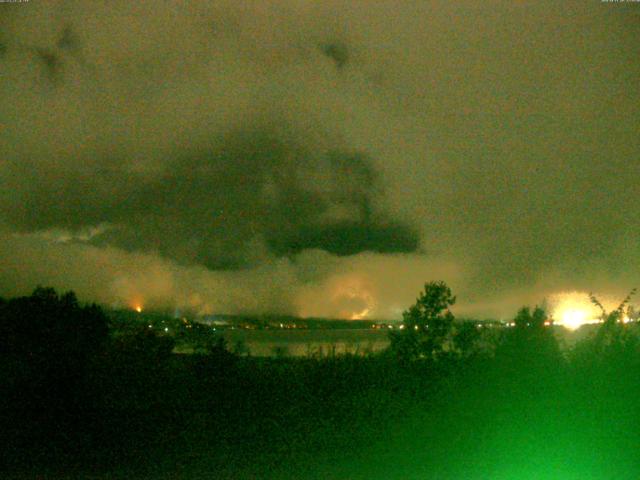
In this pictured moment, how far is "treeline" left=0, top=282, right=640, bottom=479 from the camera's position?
30.9ft

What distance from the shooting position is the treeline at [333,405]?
9422 millimetres

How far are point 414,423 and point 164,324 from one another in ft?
20.6

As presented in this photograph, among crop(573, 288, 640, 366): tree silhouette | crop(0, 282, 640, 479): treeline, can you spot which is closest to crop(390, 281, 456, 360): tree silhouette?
crop(0, 282, 640, 479): treeline

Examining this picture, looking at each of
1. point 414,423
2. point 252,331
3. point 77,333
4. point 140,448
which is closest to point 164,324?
point 77,333

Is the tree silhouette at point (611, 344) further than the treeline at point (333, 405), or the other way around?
the tree silhouette at point (611, 344)

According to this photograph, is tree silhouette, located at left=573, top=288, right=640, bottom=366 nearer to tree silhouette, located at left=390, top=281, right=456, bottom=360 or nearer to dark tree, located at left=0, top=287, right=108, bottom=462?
tree silhouette, located at left=390, top=281, right=456, bottom=360

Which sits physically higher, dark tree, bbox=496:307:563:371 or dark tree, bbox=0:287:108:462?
dark tree, bbox=496:307:563:371

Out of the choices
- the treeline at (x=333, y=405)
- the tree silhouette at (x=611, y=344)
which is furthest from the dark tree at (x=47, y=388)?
the tree silhouette at (x=611, y=344)

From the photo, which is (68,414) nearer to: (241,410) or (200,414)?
(200,414)

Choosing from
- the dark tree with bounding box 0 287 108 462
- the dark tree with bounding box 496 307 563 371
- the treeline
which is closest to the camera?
the treeline

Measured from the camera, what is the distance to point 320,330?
83.3 ft

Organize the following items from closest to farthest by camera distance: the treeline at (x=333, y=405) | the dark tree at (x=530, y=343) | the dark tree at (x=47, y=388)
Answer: the treeline at (x=333, y=405) → the dark tree at (x=47, y=388) → the dark tree at (x=530, y=343)

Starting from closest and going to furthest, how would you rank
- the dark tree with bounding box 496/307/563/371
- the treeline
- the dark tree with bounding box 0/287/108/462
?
1. the treeline
2. the dark tree with bounding box 0/287/108/462
3. the dark tree with bounding box 496/307/563/371

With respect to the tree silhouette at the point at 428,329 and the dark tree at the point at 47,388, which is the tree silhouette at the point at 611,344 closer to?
the tree silhouette at the point at 428,329
